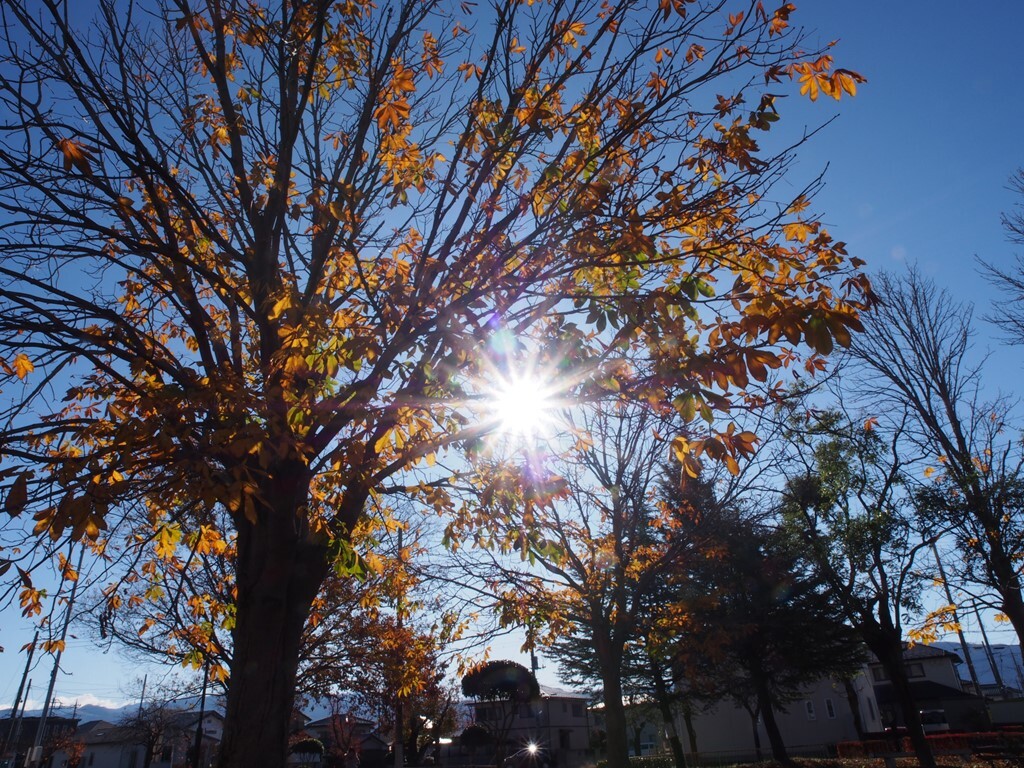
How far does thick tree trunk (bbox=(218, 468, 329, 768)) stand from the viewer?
3.93 meters

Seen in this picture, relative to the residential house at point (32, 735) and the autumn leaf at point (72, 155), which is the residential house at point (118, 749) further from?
the autumn leaf at point (72, 155)

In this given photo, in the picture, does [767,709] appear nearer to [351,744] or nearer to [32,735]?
[351,744]

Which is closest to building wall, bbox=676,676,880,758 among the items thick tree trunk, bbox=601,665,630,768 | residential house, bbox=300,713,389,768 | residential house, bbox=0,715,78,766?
residential house, bbox=300,713,389,768

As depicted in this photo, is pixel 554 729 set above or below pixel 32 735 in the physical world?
below

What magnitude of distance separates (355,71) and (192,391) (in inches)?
151

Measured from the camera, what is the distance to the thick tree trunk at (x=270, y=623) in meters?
3.93

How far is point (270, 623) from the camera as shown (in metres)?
4.21

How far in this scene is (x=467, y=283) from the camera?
5066 millimetres

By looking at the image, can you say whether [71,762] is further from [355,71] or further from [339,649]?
[355,71]

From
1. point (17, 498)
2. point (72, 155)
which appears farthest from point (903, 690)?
point (72, 155)

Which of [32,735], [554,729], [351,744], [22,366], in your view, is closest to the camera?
[22,366]

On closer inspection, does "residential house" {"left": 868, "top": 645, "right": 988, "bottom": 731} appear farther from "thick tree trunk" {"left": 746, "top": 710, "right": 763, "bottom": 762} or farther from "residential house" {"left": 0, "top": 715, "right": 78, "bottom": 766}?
"residential house" {"left": 0, "top": 715, "right": 78, "bottom": 766}

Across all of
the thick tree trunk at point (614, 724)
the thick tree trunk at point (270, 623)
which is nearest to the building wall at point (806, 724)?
the thick tree trunk at point (614, 724)

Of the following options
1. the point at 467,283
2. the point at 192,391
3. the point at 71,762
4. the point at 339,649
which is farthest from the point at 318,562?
the point at 71,762
